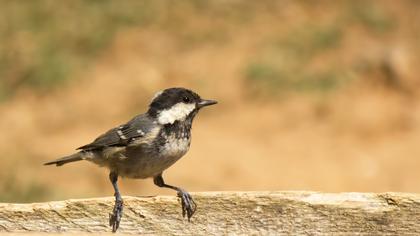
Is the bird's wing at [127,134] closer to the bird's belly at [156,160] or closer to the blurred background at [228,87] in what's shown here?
the bird's belly at [156,160]

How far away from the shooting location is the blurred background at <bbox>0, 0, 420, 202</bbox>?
10438 mm

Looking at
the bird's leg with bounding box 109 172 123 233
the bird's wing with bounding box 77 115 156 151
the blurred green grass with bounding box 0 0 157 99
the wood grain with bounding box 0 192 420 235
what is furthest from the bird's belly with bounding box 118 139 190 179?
the blurred green grass with bounding box 0 0 157 99

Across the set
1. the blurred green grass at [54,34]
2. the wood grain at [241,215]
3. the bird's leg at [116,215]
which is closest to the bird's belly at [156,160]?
the wood grain at [241,215]

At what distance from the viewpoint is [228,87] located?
13.0 metres

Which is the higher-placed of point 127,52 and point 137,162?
point 127,52

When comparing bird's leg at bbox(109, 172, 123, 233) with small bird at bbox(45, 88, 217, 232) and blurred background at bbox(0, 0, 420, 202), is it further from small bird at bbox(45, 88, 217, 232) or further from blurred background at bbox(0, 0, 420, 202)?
blurred background at bbox(0, 0, 420, 202)

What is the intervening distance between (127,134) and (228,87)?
681cm

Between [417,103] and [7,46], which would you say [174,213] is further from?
[7,46]

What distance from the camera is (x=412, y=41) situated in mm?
13281

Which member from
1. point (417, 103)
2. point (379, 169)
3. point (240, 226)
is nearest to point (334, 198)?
point (240, 226)

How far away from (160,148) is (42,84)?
25.5 feet

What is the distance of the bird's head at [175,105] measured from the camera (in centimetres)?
625

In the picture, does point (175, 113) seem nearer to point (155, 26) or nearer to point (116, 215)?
point (116, 215)

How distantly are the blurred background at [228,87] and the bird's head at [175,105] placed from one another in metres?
3.48
